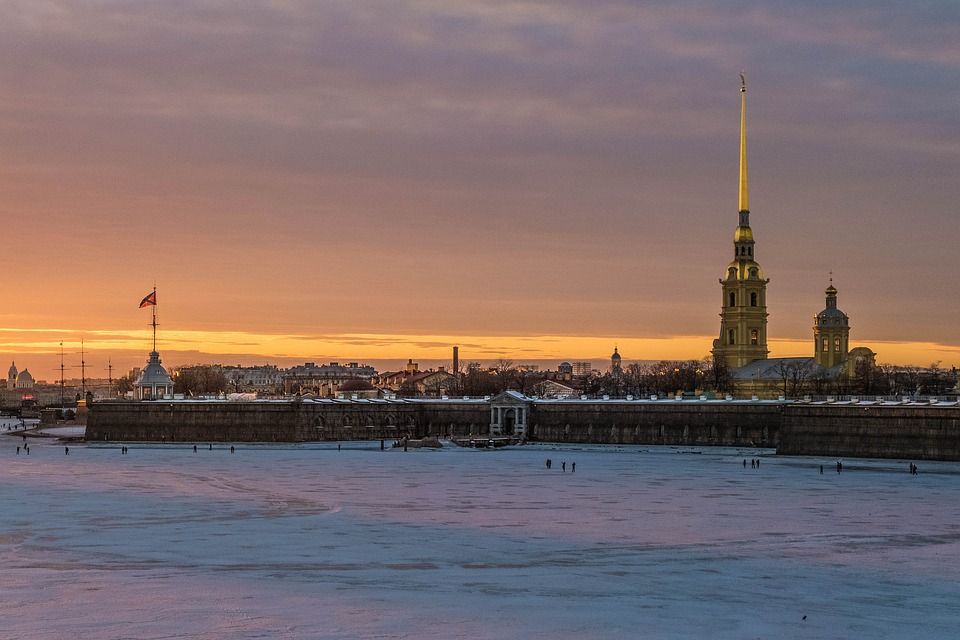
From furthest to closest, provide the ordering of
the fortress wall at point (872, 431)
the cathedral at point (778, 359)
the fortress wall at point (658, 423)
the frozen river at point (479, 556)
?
the cathedral at point (778, 359), the fortress wall at point (658, 423), the fortress wall at point (872, 431), the frozen river at point (479, 556)

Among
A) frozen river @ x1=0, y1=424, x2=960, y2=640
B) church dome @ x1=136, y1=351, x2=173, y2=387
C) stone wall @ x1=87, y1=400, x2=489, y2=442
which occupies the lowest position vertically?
frozen river @ x1=0, y1=424, x2=960, y2=640

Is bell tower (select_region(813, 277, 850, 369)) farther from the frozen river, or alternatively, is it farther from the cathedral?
the frozen river

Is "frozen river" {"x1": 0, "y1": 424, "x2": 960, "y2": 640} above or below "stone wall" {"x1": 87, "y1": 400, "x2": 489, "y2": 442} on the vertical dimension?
below

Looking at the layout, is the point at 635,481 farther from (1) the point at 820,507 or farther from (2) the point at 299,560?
(2) the point at 299,560

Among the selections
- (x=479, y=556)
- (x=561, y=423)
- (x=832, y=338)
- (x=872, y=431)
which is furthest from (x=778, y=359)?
(x=479, y=556)

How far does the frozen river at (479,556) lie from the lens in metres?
33.9

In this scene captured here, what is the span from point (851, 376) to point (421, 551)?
478 feet

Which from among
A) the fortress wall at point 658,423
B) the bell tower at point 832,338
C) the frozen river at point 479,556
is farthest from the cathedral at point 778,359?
the frozen river at point 479,556

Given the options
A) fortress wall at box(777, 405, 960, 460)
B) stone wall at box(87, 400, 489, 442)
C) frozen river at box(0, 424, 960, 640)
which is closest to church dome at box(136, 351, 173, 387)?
stone wall at box(87, 400, 489, 442)

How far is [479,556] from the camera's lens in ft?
145

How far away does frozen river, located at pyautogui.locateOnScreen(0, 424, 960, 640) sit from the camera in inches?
1335

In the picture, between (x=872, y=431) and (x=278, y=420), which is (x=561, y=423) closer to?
(x=278, y=420)

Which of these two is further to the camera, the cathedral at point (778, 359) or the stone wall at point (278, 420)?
the cathedral at point (778, 359)

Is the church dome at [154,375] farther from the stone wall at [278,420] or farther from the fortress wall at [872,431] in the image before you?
the fortress wall at [872,431]
